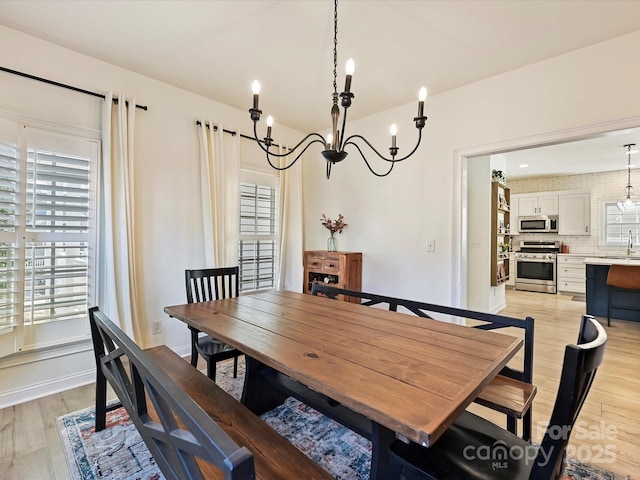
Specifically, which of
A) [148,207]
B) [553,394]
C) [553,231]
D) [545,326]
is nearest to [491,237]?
[545,326]

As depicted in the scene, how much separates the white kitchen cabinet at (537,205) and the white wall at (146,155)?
267 inches

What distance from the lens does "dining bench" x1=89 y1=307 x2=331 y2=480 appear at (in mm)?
644

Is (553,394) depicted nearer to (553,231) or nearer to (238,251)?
(238,251)

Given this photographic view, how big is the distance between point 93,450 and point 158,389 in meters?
1.38

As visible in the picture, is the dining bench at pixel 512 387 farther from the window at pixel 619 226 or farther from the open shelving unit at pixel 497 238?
the window at pixel 619 226

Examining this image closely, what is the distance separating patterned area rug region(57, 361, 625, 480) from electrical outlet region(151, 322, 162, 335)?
0.84 metres

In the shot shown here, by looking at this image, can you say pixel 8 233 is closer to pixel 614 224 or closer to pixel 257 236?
Result: pixel 257 236

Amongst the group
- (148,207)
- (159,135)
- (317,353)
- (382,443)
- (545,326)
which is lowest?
(545,326)

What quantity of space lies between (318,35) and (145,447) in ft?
9.39

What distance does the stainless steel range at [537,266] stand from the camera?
6.70 metres

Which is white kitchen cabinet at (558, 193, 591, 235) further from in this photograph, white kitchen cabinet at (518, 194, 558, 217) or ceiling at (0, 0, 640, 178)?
ceiling at (0, 0, 640, 178)

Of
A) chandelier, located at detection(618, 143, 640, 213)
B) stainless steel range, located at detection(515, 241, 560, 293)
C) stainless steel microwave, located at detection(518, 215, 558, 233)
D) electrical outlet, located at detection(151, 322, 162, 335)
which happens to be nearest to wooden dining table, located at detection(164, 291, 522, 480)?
electrical outlet, located at detection(151, 322, 162, 335)

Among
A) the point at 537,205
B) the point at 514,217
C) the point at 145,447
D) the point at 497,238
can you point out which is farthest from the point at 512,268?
the point at 145,447

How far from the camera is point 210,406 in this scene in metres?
1.35
